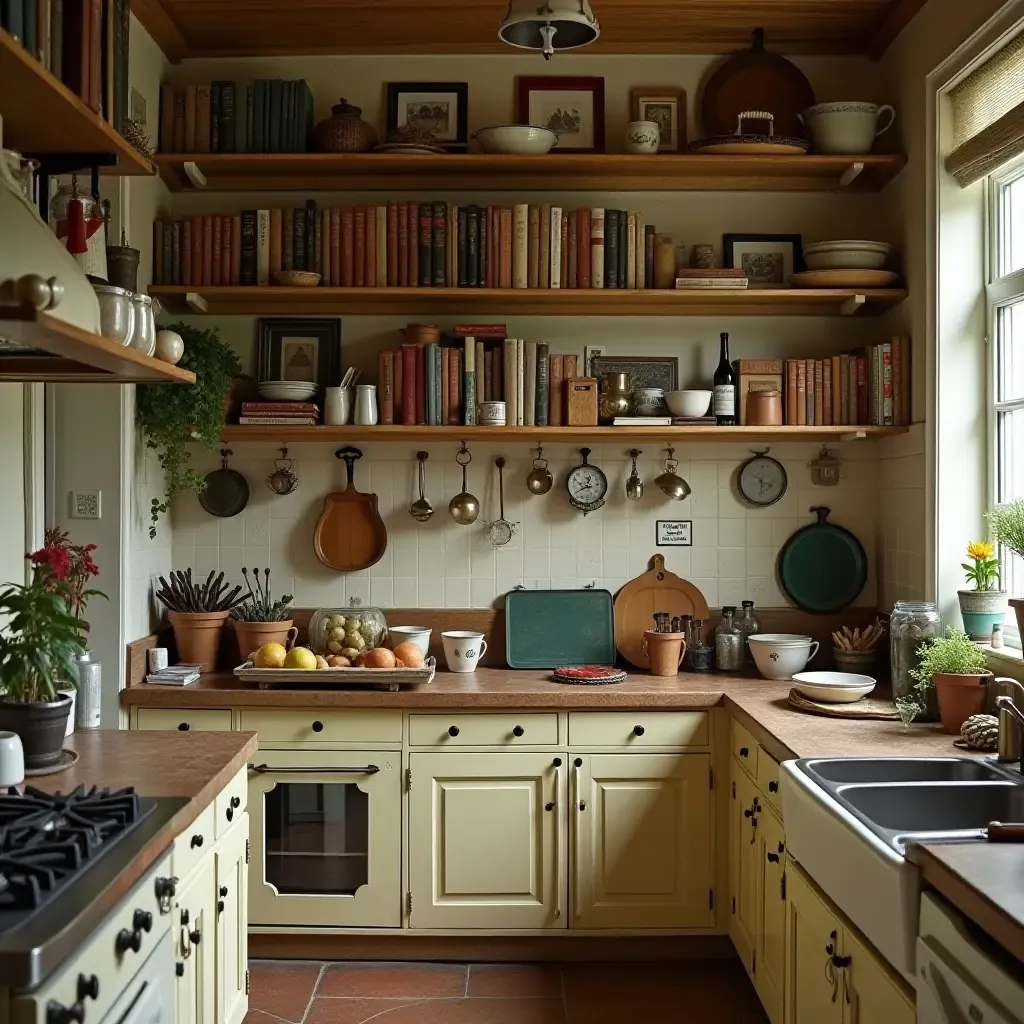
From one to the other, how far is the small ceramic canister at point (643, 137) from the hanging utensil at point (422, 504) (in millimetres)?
1309

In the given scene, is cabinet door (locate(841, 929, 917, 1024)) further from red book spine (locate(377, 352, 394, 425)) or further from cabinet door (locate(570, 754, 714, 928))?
red book spine (locate(377, 352, 394, 425))

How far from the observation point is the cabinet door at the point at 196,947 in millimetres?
2354

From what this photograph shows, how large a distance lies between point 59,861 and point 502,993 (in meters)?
2.02

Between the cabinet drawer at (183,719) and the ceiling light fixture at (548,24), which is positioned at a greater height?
the ceiling light fixture at (548,24)

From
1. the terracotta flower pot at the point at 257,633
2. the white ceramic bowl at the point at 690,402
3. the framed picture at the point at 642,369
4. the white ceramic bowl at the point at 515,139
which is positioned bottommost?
the terracotta flower pot at the point at 257,633

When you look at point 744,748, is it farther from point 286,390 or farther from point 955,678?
point 286,390

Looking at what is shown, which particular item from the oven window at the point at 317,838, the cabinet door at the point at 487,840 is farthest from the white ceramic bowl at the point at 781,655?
the oven window at the point at 317,838

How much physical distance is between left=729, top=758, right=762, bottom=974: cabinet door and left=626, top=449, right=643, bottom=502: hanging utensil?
1047 mm

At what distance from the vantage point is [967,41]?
11.0 ft

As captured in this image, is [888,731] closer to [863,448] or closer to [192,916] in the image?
[863,448]

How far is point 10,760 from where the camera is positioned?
2334 millimetres

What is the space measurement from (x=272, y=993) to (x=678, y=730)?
1489 millimetres

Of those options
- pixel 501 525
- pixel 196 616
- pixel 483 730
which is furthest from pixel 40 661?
pixel 501 525

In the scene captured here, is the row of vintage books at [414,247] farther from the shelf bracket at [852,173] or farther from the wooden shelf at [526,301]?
the shelf bracket at [852,173]
